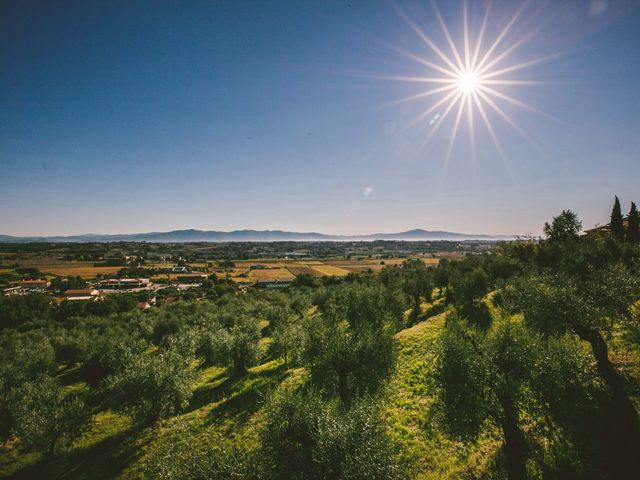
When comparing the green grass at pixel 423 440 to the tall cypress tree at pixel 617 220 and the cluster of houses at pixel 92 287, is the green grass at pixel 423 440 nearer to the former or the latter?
the tall cypress tree at pixel 617 220

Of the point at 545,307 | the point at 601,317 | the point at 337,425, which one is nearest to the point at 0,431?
the point at 337,425

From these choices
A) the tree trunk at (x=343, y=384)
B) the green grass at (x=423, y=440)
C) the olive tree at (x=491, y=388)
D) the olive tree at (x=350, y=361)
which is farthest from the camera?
the olive tree at (x=350, y=361)

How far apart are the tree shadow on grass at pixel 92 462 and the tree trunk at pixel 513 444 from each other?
3404cm

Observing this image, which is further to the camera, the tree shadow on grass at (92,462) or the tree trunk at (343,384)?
the tree trunk at (343,384)

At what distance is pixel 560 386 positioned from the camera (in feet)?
66.5

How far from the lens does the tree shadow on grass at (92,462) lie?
27594 millimetres

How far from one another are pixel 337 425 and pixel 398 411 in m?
13.7

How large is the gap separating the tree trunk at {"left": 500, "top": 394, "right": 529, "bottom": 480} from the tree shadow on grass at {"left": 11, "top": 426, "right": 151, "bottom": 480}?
34.0m

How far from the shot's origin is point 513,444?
1947 cm

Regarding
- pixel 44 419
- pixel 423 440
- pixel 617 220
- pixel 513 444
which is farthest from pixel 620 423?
pixel 617 220

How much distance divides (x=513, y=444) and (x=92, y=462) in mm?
39804

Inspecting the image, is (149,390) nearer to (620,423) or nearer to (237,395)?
(237,395)

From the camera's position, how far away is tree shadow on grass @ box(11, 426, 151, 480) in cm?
2759

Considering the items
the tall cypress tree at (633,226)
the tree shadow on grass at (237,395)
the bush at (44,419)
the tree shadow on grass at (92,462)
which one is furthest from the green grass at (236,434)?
the tall cypress tree at (633,226)
